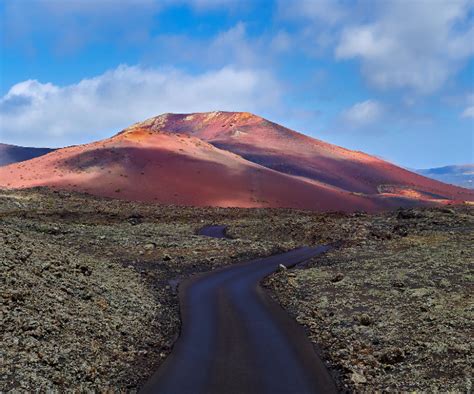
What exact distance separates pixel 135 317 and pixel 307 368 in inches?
339

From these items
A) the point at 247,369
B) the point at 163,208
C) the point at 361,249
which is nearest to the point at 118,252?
the point at 361,249

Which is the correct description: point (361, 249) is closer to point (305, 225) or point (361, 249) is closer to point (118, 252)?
Result: point (305, 225)

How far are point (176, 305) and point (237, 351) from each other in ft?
26.4

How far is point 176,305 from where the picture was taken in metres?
25.2

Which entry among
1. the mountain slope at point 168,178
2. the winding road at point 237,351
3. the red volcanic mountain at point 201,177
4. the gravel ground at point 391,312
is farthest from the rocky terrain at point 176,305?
the red volcanic mountain at point 201,177

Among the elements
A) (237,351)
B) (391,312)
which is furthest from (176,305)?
(391,312)

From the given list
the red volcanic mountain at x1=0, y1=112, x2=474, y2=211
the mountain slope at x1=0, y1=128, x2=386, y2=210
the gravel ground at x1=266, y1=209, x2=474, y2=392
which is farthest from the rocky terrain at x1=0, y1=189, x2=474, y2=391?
the red volcanic mountain at x1=0, y1=112, x2=474, y2=211

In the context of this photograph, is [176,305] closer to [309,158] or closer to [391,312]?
[391,312]

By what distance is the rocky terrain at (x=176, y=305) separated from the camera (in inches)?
570

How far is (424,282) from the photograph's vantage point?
83.2ft

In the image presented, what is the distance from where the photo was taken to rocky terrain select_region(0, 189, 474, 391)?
14.5 m

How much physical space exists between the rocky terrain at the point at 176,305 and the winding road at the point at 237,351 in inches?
27.3

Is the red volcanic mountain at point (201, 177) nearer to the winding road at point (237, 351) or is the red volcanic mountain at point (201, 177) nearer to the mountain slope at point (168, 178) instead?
the mountain slope at point (168, 178)

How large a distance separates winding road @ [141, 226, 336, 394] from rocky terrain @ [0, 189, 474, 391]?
0.69m
